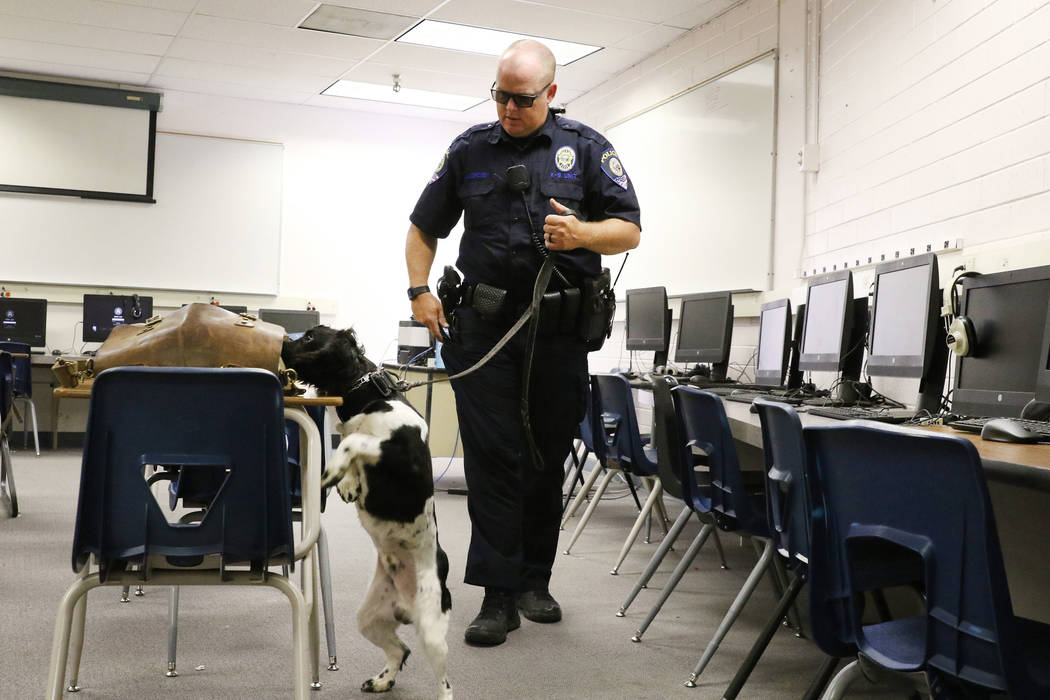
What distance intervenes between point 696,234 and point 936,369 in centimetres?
330

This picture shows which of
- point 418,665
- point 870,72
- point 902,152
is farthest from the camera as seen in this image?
point 870,72

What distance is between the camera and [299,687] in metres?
1.53

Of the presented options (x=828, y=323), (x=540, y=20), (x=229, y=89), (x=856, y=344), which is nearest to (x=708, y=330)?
(x=828, y=323)

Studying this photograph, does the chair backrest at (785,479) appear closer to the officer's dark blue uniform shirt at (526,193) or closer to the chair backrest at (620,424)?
the officer's dark blue uniform shirt at (526,193)

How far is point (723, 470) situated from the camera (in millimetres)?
2320

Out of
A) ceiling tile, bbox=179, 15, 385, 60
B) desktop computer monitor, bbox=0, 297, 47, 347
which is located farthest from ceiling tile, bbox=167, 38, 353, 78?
desktop computer monitor, bbox=0, 297, 47, 347

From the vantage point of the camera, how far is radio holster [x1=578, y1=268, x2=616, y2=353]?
2.65 metres

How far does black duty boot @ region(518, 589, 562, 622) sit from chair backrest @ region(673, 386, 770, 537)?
721 mm

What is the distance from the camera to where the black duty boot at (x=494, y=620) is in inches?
101

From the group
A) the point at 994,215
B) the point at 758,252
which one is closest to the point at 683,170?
the point at 758,252

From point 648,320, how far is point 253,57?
362 cm

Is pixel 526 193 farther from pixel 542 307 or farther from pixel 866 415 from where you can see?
pixel 866 415

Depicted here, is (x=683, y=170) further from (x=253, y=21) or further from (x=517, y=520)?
(x=517, y=520)

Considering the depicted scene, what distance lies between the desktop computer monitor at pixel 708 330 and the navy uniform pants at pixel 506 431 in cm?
226
